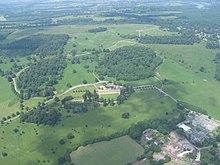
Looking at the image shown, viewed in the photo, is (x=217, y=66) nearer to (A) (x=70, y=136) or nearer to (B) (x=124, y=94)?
(B) (x=124, y=94)

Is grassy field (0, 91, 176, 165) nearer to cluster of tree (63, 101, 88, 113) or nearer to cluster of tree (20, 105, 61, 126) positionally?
cluster of tree (20, 105, 61, 126)

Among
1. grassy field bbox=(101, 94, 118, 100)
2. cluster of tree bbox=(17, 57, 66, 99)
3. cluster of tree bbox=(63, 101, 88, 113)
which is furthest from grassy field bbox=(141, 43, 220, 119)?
cluster of tree bbox=(17, 57, 66, 99)

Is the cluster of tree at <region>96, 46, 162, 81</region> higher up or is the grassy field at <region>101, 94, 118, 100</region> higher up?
the cluster of tree at <region>96, 46, 162, 81</region>

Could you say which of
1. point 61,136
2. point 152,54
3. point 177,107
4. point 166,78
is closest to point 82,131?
point 61,136

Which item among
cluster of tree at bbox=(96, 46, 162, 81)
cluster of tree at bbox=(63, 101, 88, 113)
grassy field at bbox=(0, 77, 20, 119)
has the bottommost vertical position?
grassy field at bbox=(0, 77, 20, 119)

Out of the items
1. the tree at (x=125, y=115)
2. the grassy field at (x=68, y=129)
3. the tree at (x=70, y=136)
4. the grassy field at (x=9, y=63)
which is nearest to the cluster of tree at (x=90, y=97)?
the grassy field at (x=68, y=129)

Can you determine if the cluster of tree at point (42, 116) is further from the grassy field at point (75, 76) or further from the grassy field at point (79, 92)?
the grassy field at point (75, 76)

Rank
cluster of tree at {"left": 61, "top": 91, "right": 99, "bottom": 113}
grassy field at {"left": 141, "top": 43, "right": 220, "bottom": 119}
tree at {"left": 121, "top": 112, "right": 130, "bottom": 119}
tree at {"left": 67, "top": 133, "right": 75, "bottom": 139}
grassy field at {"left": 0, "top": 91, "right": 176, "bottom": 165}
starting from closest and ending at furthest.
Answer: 1. grassy field at {"left": 0, "top": 91, "right": 176, "bottom": 165}
2. tree at {"left": 67, "top": 133, "right": 75, "bottom": 139}
3. tree at {"left": 121, "top": 112, "right": 130, "bottom": 119}
4. cluster of tree at {"left": 61, "top": 91, "right": 99, "bottom": 113}
5. grassy field at {"left": 141, "top": 43, "right": 220, "bottom": 119}
